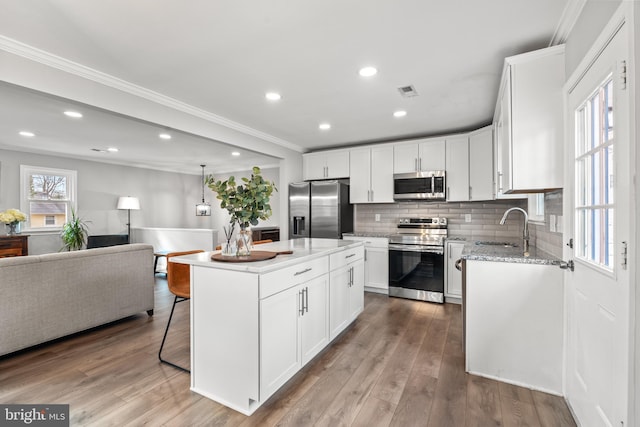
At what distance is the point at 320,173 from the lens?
17.0ft

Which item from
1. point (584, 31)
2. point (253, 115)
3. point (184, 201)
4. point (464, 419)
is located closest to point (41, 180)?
point (184, 201)

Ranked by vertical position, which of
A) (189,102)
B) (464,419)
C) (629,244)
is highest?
(189,102)

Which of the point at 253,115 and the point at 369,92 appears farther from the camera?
the point at 253,115

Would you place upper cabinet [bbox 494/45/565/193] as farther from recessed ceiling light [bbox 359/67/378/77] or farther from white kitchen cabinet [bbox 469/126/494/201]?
white kitchen cabinet [bbox 469/126/494/201]

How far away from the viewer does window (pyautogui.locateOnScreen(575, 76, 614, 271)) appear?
135 centimetres

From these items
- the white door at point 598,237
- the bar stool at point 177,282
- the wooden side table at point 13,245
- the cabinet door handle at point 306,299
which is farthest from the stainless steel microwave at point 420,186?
the wooden side table at point 13,245

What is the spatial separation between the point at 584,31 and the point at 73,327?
437 centimetres

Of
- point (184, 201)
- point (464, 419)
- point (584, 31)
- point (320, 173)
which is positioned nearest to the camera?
point (584, 31)

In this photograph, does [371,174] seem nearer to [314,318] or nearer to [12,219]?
[314,318]

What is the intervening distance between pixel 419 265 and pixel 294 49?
3.08 m

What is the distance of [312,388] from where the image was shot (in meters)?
2.04

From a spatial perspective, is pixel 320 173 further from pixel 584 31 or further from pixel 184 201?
pixel 184 201

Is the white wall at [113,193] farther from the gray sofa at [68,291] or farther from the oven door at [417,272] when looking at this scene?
the oven door at [417,272]

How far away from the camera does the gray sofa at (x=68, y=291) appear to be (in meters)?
2.44
